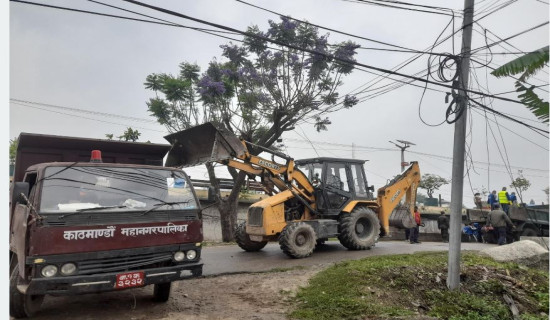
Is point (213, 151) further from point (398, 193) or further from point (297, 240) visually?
point (398, 193)

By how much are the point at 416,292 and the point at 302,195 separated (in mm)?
4710

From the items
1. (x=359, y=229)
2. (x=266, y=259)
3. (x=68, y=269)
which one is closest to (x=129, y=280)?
(x=68, y=269)

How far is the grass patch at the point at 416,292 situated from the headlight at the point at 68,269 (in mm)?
2833

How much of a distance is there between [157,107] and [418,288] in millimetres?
11857

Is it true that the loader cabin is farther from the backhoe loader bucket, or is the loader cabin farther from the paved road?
the backhoe loader bucket

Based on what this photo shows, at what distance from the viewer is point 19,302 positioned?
5055mm

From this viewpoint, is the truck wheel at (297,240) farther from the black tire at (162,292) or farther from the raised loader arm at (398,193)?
the black tire at (162,292)

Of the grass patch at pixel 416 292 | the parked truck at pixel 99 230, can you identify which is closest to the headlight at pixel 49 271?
the parked truck at pixel 99 230

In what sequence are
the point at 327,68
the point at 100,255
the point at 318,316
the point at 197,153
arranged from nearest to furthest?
1. the point at 100,255
2. the point at 318,316
3. the point at 197,153
4. the point at 327,68

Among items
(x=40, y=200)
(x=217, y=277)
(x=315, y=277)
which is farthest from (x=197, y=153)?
(x=40, y=200)

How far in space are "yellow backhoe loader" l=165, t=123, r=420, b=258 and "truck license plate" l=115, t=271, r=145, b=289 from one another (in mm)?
4440

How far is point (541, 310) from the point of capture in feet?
23.3

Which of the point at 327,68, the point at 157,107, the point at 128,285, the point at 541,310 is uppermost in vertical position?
the point at 327,68

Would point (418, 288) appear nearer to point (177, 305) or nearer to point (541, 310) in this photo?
point (541, 310)
